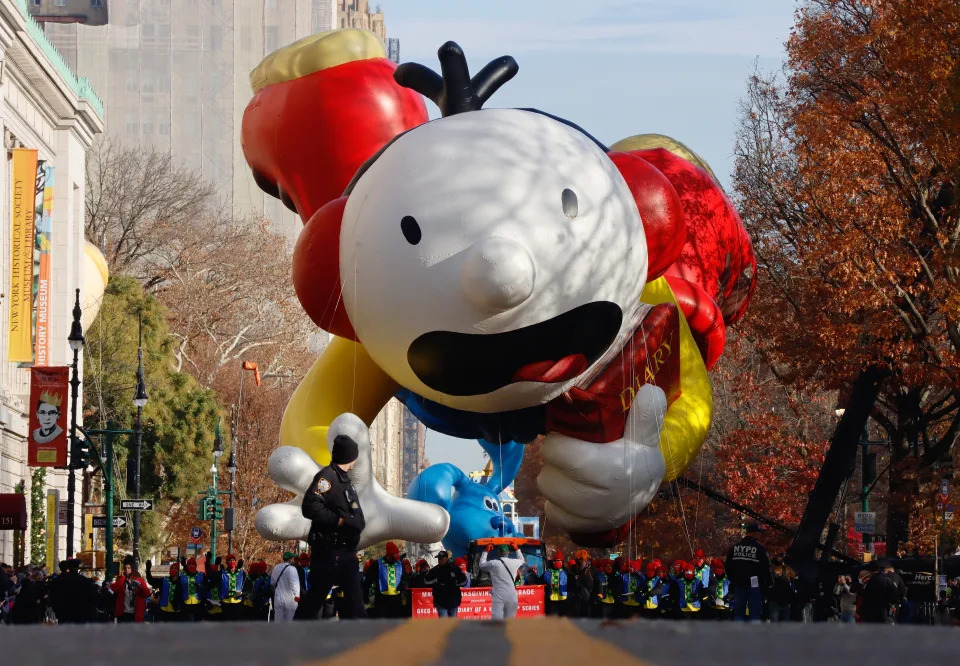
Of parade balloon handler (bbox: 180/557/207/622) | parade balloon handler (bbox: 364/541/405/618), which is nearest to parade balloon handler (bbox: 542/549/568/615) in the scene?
parade balloon handler (bbox: 364/541/405/618)

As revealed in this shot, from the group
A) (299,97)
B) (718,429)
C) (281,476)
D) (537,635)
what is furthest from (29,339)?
(537,635)

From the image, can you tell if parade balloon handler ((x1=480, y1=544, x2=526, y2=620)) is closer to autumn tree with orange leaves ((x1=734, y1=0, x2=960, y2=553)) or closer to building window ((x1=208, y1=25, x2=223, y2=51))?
autumn tree with orange leaves ((x1=734, y1=0, x2=960, y2=553))

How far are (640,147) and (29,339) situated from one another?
2015 centimetres

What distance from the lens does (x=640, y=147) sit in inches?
703

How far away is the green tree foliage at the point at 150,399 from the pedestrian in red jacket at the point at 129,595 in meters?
28.2

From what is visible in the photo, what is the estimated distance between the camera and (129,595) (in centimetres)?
1928

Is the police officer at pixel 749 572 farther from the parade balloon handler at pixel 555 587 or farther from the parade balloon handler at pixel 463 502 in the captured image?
the parade balloon handler at pixel 555 587

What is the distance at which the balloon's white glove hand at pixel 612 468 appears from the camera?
13.7m

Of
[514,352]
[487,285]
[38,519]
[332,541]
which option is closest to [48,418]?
[38,519]

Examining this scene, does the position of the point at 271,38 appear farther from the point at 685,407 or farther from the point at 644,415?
the point at 644,415

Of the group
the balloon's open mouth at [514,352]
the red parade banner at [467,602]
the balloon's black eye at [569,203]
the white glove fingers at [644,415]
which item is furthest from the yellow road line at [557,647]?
the red parade banner at [467,602]

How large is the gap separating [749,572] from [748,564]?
0.28 ft

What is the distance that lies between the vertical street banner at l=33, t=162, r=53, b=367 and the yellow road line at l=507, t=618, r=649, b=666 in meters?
34.2

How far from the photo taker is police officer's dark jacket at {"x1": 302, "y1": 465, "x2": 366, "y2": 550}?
9.08m
